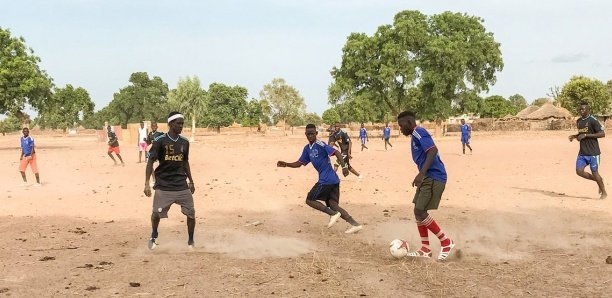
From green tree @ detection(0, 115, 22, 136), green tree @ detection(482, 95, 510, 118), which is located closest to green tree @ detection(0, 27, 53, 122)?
green tree @ detection(482, 95, 510, 118)

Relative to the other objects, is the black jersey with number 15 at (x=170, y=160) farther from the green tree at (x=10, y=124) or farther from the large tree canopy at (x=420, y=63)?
the green tree at (x=10, y=124)

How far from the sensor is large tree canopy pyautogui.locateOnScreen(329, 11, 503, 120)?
5191 cm

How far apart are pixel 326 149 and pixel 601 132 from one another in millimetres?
6750

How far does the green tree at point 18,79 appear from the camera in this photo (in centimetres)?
3788

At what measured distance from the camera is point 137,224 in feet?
31.9

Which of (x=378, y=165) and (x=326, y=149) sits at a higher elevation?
(x=326, y=149)

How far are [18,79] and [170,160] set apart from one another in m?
37.2

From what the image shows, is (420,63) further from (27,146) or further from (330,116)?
(330,116)

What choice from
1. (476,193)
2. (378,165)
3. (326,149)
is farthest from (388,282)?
(378,165)

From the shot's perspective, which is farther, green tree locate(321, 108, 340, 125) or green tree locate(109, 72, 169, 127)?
green tree locate(321, 108, 340, 125)

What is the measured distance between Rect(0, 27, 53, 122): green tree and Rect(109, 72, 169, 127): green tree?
205 feet

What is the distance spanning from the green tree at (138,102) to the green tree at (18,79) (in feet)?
205

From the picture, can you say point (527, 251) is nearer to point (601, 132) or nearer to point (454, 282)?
point (454, 282)

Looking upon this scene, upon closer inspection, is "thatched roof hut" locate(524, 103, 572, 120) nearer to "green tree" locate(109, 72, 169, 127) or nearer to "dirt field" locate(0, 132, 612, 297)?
"dirt field" locate(0, 132, 612, 297)
